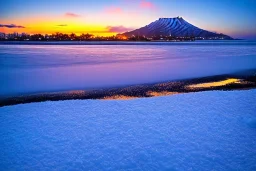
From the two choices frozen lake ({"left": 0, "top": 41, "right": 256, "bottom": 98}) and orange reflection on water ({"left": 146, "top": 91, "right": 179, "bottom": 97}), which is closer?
orange reflection on water ({"left": 146, "top": 91, "right": 179, "bottom": 97})

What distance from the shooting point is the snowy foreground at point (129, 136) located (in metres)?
2.63

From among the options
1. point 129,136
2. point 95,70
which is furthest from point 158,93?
point 95,70

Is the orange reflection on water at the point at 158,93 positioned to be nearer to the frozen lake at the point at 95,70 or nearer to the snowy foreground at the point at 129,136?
the snowy foreground at the point at 129,136

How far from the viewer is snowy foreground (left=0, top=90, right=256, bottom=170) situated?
8.63 ft

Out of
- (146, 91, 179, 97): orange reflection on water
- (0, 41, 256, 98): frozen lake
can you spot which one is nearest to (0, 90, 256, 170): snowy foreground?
(146, 91, 179, 97): orange reflection on water

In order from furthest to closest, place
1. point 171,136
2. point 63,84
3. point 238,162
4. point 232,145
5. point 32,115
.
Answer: point 63,84, point 32,115, point 171,136, point 232,145, point 238,162

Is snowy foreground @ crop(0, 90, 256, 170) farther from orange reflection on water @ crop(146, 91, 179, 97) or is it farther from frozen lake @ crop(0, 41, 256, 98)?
frozen lake @ crop(0, 41, 256, 98)

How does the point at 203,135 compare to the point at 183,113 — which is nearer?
the point at 203,135

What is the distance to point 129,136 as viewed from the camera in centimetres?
324

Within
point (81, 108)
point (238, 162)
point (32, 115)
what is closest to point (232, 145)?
point (238, 162)

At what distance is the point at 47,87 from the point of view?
758 cm

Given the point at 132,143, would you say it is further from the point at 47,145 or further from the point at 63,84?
the point at 63,84

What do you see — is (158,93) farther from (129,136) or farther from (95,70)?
(95,70)

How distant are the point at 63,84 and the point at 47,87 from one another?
0.67m
